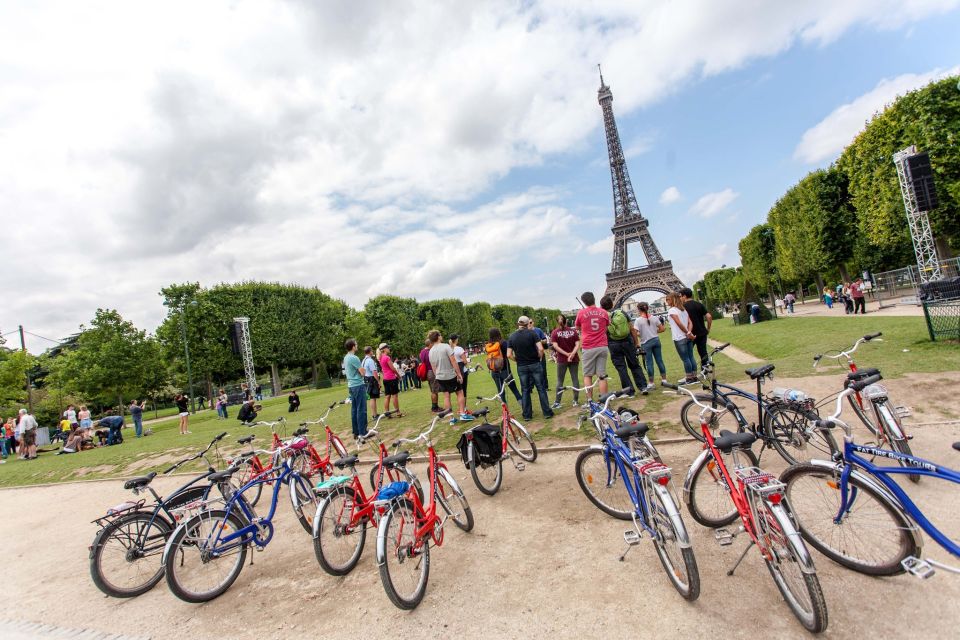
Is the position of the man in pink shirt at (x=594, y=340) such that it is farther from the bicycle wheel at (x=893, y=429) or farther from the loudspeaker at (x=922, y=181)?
the loudspeaker at (x=922, y=181)

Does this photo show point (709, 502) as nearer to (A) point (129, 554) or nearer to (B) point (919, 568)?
(B) point (919, 568)

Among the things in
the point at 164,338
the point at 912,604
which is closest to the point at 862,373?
the point at 912,604

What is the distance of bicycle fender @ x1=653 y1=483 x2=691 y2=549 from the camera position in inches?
108

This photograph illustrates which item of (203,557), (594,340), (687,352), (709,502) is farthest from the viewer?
(687,352)

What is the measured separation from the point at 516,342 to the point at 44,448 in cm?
2448

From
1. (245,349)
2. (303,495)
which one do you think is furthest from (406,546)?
(245,349)

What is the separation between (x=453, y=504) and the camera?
427cm

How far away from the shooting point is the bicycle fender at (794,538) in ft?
7.75

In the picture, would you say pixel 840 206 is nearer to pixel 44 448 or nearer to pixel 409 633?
pixel 409 633

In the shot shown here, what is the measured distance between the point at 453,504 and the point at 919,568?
3224 millimetres

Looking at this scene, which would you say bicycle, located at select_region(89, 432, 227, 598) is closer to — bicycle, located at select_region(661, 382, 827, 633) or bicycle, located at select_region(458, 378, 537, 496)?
bicycle, located at select_region(458, 378, 537, 496)

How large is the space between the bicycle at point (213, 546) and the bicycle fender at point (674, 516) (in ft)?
12.0

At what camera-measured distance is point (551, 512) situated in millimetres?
4430

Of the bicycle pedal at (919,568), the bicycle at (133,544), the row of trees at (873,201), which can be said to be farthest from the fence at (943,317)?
the row of trees at (873,201)
